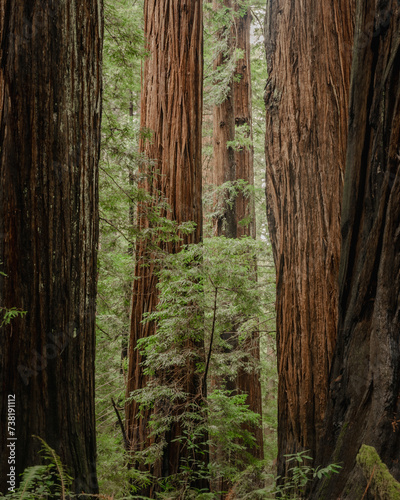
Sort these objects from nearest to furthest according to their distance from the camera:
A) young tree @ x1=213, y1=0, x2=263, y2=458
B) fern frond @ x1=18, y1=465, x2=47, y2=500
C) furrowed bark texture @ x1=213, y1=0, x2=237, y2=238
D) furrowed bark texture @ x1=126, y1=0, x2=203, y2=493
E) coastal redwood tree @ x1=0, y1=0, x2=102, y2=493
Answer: fern frond @ x1=18, y1=465, x2=47, y2=500 → coastal redwood tree @ x1=0, y1=0, x2=102, y2=493 → furrowed bark texture @ x1=126, y1=0, x2=203, y2=493 → young tree @ x1=213, y1=0, x2=263, y2=458 → furrowed bark texture @ x1=213, y1=0, x2=237, y2=238

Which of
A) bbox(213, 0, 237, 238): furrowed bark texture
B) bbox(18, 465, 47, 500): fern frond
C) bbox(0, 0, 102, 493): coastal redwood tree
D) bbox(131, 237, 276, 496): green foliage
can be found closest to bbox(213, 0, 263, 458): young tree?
bbox(213, 0, 237, 238): furrowed bark texture

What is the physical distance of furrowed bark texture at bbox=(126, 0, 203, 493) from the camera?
552 cm

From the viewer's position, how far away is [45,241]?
233 cm

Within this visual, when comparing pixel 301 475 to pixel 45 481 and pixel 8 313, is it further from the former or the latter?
pixel 8 313

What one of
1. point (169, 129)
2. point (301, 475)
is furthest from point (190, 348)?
point (169, 129)

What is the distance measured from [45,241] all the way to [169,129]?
13.6 ft

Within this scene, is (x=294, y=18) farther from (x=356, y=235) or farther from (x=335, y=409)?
(x=335, y=409)

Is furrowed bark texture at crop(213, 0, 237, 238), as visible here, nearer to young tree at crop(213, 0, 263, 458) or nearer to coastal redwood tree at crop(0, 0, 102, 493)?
young tree at crop(213, 0, 263, 458)

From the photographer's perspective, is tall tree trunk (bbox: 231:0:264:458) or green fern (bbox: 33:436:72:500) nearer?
green fern (bbox: 33:436:72:500)

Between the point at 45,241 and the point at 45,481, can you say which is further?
the point at 45,241

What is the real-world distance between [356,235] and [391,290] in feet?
2.08

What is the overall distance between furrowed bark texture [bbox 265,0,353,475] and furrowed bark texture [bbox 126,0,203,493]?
55.3 inches

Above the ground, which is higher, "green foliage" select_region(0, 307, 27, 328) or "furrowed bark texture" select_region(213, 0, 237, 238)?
"furrowed bark texture" select_region(213, 0, 237, 238)

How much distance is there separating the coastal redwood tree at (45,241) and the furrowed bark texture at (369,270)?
1.58 m
